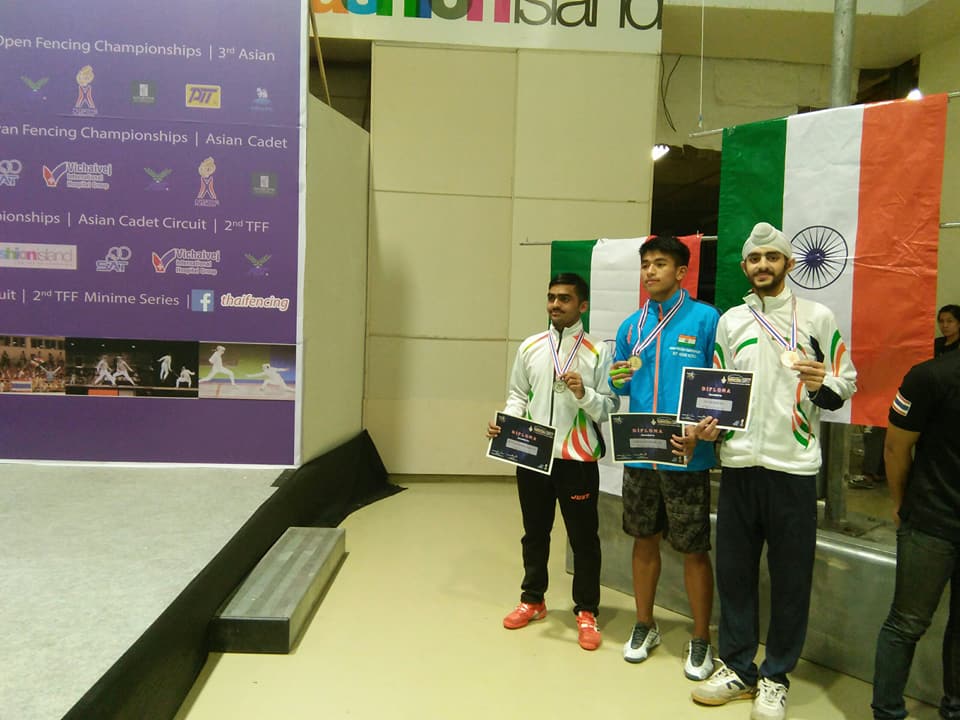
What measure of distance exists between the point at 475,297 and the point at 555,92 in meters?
1.74

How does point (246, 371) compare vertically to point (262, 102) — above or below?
below

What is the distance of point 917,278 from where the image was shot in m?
2.25

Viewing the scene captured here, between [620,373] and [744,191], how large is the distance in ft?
3.10

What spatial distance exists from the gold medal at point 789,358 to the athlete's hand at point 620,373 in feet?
1.85

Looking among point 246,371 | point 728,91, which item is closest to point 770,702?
point 246,371

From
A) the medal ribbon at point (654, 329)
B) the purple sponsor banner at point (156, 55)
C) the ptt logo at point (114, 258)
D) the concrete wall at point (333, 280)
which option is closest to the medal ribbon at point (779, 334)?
the medal ribbon at point (654, 329)

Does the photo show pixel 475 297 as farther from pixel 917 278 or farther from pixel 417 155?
pixel 917 278

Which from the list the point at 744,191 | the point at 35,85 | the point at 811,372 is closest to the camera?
the point at 811,372

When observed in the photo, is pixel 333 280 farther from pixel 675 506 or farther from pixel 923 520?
pixel 923 520

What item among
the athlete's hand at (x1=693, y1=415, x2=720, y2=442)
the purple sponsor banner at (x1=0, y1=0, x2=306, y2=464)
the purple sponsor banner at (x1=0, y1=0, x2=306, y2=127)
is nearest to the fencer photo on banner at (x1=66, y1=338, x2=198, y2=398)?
the purple sponsor banner at (x1=0, y1=0, x2=306, y2=464)

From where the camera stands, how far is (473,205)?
5059 millimetres

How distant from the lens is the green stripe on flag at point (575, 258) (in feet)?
11.1

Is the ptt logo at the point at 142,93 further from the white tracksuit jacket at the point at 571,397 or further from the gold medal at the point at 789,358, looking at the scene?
the gold medal at the point at 789,358

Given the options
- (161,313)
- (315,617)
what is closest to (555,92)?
(161,313)
